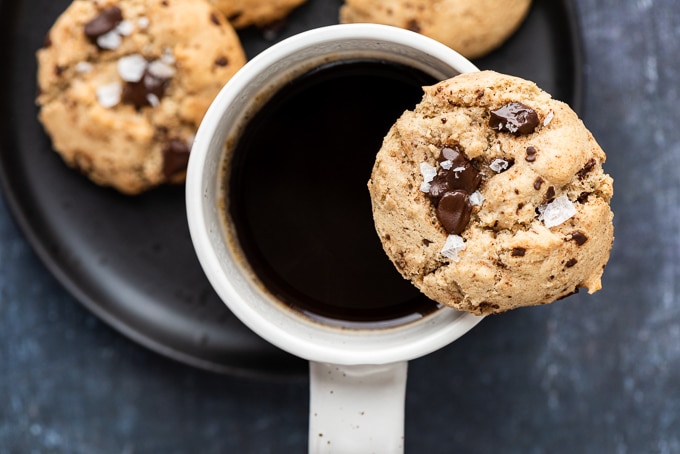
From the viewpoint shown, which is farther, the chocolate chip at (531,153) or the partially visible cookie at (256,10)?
the partially visible cookie at (256,10)

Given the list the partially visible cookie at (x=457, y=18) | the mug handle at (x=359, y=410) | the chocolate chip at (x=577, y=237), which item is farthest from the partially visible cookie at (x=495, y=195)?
the partially visible cookie at (x=457, y=18)

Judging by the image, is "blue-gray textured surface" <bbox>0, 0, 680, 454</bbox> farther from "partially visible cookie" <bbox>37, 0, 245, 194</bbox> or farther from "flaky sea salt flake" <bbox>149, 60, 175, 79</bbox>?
"flaky sea salt flake" <bbox>149, 60, 175, 79</bbox>

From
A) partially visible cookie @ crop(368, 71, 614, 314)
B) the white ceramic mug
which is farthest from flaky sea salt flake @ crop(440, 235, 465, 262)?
the white ceramic mug

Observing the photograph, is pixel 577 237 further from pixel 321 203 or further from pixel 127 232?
pixel 127 232

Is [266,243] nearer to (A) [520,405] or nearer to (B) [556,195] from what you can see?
(B) [556,195]

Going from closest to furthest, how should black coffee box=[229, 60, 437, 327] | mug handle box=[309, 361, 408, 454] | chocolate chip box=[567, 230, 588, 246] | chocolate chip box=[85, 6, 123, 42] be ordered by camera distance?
chocolate chip box=[567, 230, 588, 246] < mug handle box=[309, 361, 408, 454] < black coffee box=[229, 60, 437, 327] < chocolate chip box=[85, 6, 123, 42]

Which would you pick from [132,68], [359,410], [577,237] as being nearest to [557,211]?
[577,237]

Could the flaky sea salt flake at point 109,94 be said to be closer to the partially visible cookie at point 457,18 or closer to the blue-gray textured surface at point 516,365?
the blue-gray textured surface at point 516,365
